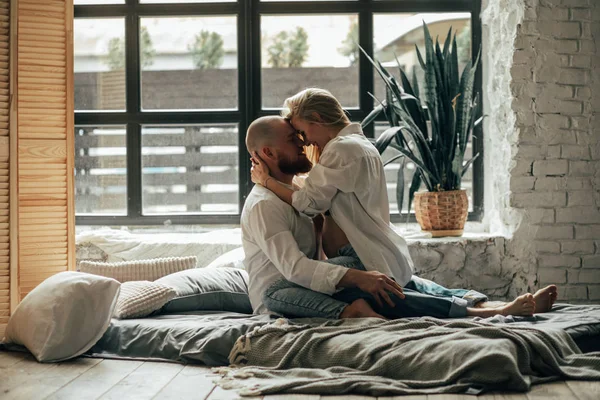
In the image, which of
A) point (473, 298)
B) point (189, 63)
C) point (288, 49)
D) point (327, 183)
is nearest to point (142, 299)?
point (327, 183)

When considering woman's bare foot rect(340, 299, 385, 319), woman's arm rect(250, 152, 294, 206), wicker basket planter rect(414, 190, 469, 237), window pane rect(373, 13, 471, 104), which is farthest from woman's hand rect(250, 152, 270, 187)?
window pane rect(373, 13, 471, 104)

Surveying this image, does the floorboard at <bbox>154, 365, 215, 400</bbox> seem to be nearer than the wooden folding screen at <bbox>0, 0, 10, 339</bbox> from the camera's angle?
Yes

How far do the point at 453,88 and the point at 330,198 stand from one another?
1.61 m

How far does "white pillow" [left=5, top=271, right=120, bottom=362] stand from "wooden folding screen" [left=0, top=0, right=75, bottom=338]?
1.15 meters

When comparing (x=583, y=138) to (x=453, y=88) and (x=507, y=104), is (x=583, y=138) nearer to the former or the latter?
(x=507, y=104)

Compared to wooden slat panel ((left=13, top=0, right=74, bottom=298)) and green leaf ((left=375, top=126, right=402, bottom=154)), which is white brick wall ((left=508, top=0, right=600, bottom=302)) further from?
wooden slat panel ((left=13, top=0, right=74, bottom=298))

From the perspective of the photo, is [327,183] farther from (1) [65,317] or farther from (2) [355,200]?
(1) [65,317]

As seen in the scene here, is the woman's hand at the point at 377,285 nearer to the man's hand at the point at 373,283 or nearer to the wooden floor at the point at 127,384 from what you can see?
the man's hand at the point at 373,283

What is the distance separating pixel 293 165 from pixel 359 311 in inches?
28.1

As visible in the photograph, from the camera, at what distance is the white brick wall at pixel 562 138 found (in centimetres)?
381

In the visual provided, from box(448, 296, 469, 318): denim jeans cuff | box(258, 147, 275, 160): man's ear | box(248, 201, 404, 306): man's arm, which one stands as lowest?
box(448, 296, 469, 318): denim jeans cuff

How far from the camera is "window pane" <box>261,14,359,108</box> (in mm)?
4488

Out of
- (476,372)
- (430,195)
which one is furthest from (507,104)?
(476,372)

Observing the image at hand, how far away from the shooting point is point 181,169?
4551mm
